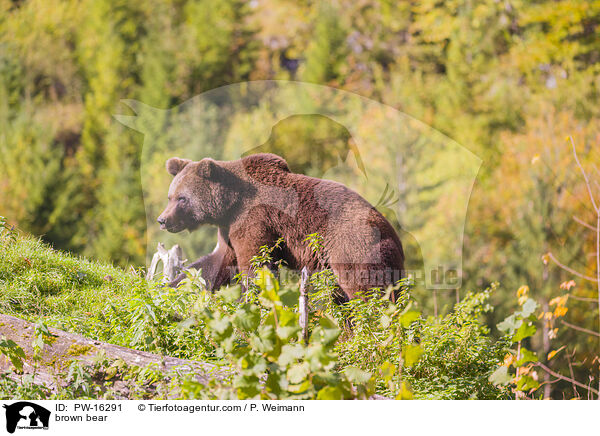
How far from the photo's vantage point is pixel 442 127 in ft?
41.9

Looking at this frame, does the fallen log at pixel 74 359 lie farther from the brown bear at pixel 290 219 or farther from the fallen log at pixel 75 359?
the brown bear at pixel 290 219

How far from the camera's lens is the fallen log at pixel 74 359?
3193 mm

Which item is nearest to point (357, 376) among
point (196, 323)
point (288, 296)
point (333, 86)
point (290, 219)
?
point (288, 296)

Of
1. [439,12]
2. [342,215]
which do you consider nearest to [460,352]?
[342,215]

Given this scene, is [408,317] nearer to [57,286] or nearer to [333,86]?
[57,286]

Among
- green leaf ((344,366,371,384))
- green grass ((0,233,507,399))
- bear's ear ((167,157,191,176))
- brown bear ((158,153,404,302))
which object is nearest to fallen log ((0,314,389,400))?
green grass ((0,233,507,399))

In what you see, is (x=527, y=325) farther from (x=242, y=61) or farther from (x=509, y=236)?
(x=509, y=236)

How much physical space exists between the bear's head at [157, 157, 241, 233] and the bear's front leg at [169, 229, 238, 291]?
0.21 metres

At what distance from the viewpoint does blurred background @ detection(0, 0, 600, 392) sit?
24.7 feet

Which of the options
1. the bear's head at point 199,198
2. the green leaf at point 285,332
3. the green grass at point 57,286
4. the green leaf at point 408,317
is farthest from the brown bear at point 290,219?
the green leaf at point 285,332

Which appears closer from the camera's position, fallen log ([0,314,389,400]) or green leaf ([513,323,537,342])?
green leaf ([513,323,537,342])

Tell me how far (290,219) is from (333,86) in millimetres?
5777

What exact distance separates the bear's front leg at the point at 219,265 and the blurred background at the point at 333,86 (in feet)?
3.26

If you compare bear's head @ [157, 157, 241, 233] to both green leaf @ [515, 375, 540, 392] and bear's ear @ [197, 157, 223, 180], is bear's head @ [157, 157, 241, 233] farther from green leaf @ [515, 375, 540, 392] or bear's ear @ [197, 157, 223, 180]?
green leaf @ [515, 375, 540, 392]
